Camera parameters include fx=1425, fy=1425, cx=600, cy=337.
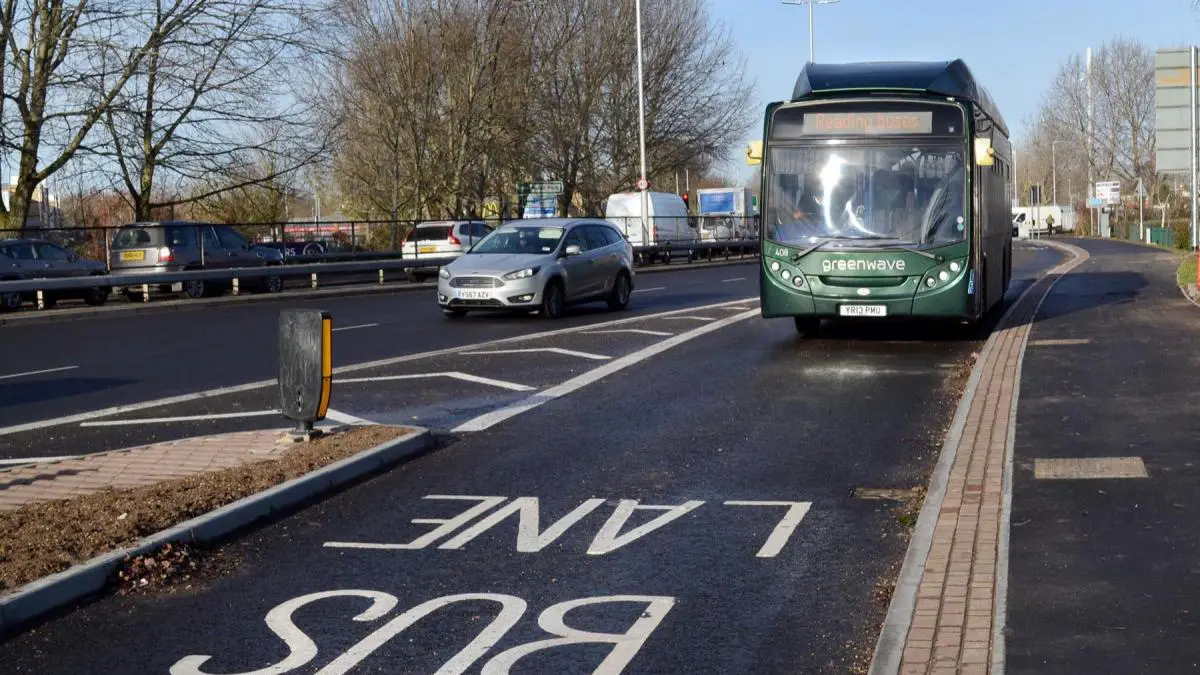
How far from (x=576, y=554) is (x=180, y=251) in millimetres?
25974

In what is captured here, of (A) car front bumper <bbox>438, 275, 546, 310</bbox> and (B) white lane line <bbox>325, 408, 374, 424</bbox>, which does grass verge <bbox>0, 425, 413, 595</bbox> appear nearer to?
(B) white lane line <bbox>325, 408, 374, 424</bbox>

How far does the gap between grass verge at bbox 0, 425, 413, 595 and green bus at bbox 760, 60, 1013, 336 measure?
28.5 feet

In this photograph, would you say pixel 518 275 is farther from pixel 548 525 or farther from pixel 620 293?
pixel 548 525

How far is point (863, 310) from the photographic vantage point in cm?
1688

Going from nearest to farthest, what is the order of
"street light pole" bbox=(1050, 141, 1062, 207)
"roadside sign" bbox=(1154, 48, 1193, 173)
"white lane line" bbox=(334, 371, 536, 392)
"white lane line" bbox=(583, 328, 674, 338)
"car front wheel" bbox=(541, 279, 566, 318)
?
"white lane line" bbox=(334, 371, 536, 392), "white lane line" bbox=(583, 328, 674, 338), "car front wheel" bbox=(541, 279, 566, 318), "roadside sign" bbox=(1154, 48, 1193, 173), "street light pole" bbox=(1050, 141, 1062, 207)

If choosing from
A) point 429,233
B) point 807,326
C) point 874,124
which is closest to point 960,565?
point 874,124

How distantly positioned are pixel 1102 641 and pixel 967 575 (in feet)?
3.26

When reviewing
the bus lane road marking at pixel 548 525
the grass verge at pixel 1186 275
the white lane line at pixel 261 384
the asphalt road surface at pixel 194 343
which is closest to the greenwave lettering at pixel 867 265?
the white lane line at pixel 261 384

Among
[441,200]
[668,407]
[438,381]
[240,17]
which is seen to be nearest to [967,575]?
[668,407]

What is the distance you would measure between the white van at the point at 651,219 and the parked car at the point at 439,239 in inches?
433

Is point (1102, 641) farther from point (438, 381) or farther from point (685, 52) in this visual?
point (685, 52)

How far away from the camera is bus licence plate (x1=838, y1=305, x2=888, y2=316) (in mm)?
16812

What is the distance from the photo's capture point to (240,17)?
3084cm

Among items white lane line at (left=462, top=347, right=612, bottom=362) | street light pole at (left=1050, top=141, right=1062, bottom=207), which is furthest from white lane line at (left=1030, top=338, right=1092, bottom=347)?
street light pole at (left=1050, top=141, right=1062, bottom=207)
